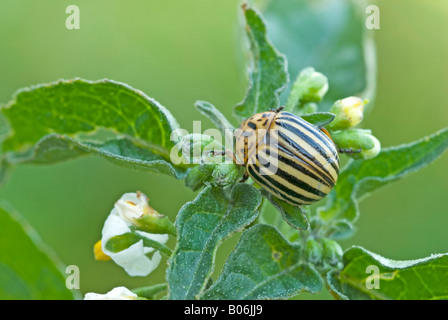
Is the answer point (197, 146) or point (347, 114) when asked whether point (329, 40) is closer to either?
point (347, 114)

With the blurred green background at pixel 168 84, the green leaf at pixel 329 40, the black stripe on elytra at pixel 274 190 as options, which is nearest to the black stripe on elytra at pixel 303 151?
the black stripe on elytra at pixel 274 190

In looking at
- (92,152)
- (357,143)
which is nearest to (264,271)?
(357,143)

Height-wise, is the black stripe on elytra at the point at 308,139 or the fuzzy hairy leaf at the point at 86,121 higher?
the fuzzy hairy leaf at the point at 86,121

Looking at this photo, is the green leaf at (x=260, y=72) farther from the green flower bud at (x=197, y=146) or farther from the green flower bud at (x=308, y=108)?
the green flower bud at (x=197, y=146)

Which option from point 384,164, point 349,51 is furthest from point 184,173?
point 349,51

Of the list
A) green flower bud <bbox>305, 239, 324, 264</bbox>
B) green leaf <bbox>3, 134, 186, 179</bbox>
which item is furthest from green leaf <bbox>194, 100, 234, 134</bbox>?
green flower bud <bbox>305, 239, 324, 264</bbox>

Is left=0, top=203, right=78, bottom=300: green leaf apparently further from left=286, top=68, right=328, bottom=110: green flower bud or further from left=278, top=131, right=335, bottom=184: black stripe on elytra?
left=286, top=68, right=328, bottom=110: green flower bud

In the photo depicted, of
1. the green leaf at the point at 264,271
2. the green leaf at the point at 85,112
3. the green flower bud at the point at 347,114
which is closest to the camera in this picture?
the green leaf at the point at 264,271
